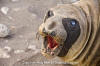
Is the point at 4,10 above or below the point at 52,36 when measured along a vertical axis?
below

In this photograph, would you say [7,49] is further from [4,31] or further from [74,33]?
[74,33]

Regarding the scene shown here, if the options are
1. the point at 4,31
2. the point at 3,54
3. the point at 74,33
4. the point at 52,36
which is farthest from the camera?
the point at 4,31

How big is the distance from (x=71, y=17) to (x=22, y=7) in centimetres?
183

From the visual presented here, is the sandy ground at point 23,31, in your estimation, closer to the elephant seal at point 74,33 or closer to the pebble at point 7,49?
the pebble at point 7,49

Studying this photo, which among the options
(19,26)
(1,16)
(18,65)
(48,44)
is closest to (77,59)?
(48,44)

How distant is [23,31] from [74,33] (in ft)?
4.55

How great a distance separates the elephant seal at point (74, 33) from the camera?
2199mm

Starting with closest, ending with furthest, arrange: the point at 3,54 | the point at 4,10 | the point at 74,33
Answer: the point at 74,33 → the point at 3,54 → the point at 4,10

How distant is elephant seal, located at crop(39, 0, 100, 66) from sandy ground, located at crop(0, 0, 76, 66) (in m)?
0.51

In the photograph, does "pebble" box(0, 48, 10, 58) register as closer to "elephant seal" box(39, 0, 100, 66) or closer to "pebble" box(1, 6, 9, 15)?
"pebble" box(1, 6, 9, 15)

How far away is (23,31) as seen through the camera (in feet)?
11.6

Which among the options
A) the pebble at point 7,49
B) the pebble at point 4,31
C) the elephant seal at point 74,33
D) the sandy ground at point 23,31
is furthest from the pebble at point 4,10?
the elephant seal at point 74,33

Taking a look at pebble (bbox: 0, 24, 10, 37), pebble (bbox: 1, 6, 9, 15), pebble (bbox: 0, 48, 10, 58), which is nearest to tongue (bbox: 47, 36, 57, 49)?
pebble (bbox: 0, 48, 10, 58)

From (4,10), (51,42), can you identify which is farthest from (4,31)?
(51,42)
